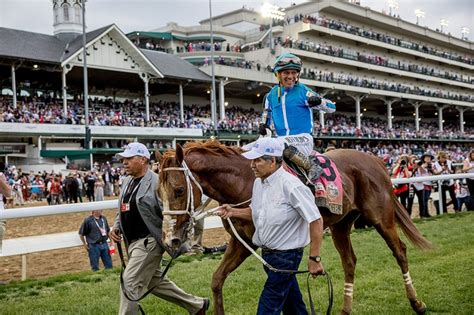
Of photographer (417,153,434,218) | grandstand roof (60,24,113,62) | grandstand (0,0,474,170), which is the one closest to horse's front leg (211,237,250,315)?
photographer (417,153,434,218)

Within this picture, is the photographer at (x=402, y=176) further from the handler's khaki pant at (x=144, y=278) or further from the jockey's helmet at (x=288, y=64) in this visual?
the handler's khaki pant at (x=144, y=278)

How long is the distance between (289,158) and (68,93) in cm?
3431

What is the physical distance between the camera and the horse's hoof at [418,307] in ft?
15.5

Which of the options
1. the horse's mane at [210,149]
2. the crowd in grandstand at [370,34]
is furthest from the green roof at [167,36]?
the horse's mane at [210,149]

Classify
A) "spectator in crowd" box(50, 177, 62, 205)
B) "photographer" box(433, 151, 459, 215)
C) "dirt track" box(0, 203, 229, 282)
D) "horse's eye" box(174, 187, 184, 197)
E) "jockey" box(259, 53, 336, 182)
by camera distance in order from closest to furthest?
"horse's eye" box(174, 187, 184, 197)
"jockey" box(259, 53, 336, 182)
"dirt track" box(0, 203, 229, 282)
"photographer" box(433, 151, 459, 215)
"spectator in crowd" box(50, 177, 62, 205)

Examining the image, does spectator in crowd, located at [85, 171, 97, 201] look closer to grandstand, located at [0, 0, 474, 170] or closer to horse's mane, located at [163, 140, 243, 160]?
grandstand, located at [0, 0, 474, 170]

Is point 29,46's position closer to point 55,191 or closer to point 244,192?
point 55,191

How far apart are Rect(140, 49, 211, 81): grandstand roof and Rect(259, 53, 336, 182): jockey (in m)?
32.3

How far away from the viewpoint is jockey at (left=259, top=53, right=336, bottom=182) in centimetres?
430

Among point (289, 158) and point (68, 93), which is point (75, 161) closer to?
point (68, 93)

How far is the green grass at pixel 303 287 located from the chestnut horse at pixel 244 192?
412 millimetres

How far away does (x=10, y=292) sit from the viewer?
19.2 ft

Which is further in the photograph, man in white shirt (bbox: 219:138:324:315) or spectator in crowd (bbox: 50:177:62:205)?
spectator in crowd (bbox: 50:177:62:205)

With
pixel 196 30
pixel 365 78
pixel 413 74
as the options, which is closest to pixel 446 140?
pixel 413 74
